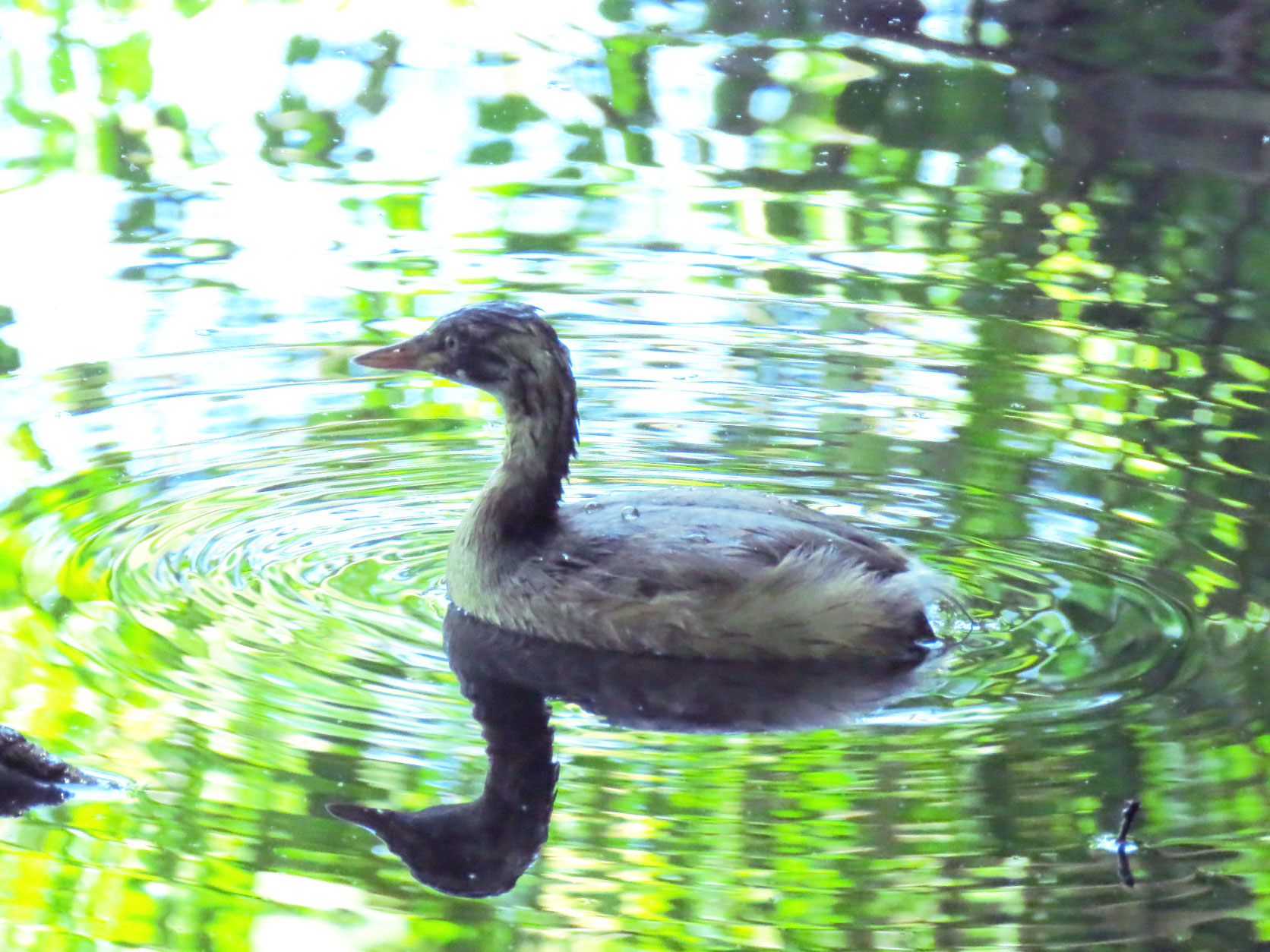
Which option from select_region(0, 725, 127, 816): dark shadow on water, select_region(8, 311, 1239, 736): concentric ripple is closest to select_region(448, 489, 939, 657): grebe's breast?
select_region(8, 311, 1239, 736): concentric ripple

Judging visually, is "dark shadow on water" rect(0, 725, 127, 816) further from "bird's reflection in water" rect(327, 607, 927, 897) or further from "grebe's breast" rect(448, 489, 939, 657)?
"grebe's breast" rect(448, 489, 939, 657)

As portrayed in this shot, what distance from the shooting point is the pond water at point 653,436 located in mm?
4453

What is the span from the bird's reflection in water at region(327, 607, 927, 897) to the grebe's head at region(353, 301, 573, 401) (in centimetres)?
71

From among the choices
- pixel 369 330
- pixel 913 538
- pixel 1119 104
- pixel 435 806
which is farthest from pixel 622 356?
pixel 1119 104

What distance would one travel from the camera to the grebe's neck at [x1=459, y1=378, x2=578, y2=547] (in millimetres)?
5984

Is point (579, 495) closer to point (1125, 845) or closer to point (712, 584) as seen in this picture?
point (712, 584)

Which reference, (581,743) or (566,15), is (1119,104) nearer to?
(566,15)

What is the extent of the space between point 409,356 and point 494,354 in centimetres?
27

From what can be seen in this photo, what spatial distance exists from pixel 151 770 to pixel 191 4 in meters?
10.7

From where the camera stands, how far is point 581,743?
5074 mm

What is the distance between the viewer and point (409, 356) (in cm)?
622

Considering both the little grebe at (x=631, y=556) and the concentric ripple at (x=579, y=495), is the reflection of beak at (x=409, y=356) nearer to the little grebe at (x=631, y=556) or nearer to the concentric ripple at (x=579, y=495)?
A: the little grebe at (x=631, y=556)

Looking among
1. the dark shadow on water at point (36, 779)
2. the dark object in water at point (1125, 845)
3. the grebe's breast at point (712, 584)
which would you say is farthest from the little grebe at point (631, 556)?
the dark shadow on water at point (36, 779)

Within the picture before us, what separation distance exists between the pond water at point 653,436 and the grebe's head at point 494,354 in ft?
1.86
